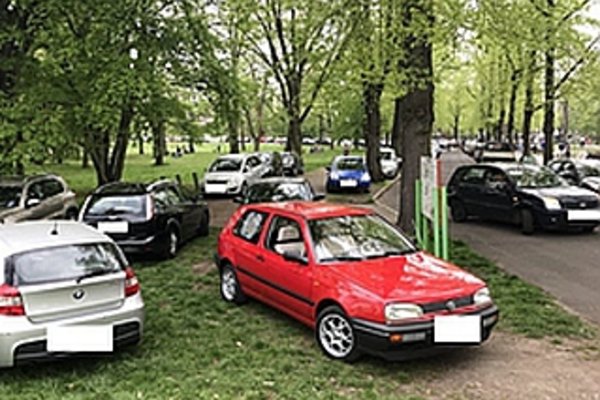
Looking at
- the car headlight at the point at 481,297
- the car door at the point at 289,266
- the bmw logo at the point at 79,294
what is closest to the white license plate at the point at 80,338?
the bmw logo at the point at 79,294

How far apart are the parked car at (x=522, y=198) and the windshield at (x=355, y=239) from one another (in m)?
7.05

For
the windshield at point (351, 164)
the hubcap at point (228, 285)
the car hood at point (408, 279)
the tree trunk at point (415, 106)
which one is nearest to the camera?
the car hood at point (408, 279)

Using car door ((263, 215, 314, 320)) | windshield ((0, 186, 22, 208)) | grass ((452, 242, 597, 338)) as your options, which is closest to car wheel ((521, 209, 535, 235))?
grass ((452, 242, 597, 338))

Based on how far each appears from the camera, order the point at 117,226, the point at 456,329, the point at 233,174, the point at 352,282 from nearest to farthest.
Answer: the point at 456,329 < the point at 352,282 < the point at 117,226 < the point at 233,174

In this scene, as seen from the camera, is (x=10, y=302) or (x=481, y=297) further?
(x=481, y=297)

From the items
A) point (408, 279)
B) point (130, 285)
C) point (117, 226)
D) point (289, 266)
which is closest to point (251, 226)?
point (289, 266)

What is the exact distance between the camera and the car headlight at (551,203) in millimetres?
12992

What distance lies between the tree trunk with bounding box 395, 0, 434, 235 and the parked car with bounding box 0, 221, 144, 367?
754 cm

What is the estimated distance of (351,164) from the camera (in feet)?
80.1

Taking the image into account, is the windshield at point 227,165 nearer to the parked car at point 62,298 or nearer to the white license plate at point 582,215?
the white license plate at point 582,215

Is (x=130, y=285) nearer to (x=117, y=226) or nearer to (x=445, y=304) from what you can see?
(x=445, y=304)

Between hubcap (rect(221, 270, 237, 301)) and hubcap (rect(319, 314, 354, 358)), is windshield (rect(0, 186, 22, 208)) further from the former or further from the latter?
hubcap (rect(319, 314, 354, 358))

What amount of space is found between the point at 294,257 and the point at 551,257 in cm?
625

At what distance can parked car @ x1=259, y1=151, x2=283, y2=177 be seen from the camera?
24.6 meters
